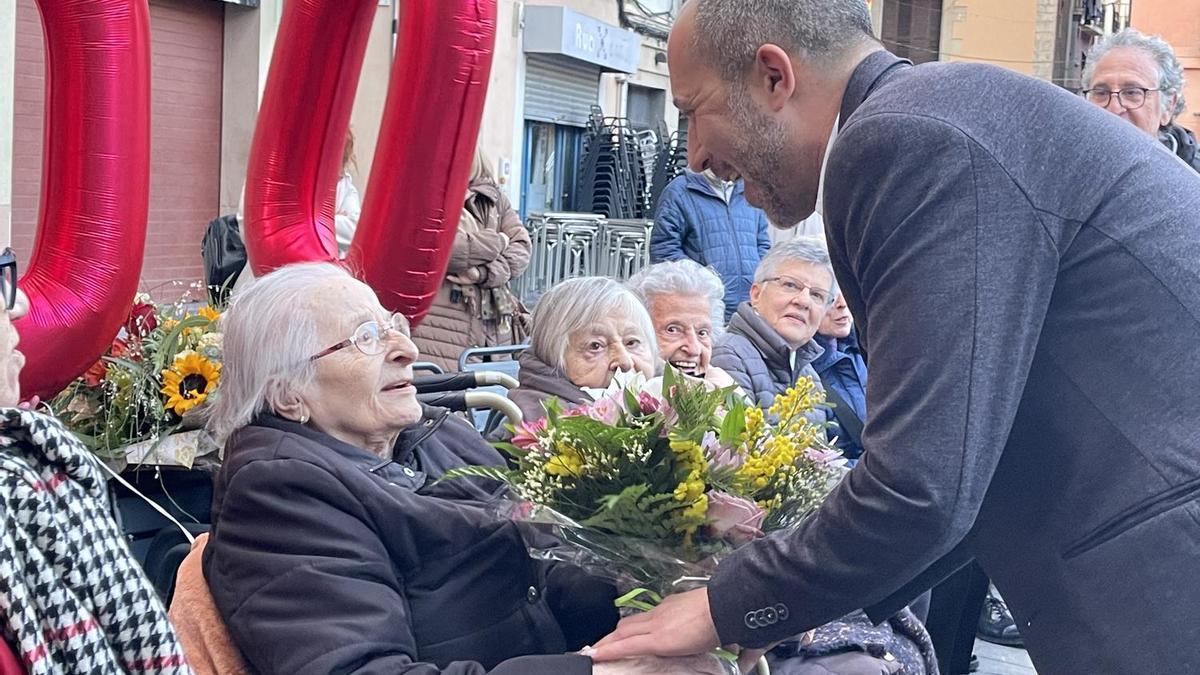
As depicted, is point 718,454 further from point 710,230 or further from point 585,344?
point 710,230

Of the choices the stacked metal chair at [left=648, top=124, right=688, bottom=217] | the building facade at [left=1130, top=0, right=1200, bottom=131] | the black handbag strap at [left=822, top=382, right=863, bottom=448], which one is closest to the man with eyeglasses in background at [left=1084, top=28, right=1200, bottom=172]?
the black handbag strap at [left=822, top=382, right=863, bottom=448]

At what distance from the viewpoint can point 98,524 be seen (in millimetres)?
2285

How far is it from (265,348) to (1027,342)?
166cm

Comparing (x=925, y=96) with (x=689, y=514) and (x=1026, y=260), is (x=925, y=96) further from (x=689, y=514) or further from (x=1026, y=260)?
(x=689, y=514)

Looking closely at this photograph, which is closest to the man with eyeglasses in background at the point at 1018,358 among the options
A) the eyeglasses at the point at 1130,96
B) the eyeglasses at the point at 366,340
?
the eyeglasses at the point at 366,340

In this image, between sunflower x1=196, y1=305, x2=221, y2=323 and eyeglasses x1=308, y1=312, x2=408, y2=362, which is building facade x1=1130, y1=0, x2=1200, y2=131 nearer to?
sunflower x1=196, y1=305, x2=221, y2=323

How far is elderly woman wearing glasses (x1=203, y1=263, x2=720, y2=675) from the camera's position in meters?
2.46

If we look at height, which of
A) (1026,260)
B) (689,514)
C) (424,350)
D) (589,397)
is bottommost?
(424,350)

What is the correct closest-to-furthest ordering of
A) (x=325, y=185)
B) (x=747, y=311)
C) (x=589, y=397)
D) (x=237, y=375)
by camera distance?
(x=237, y=375)
(x=589, y=397)
(x=325, y=185)
(x=747, y=311)

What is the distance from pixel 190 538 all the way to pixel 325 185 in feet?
4.91

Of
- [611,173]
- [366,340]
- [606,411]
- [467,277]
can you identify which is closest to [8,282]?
[366,340]

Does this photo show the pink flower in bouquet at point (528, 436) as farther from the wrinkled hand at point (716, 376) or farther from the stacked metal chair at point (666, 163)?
the stacked metal chair at point (666, 163)

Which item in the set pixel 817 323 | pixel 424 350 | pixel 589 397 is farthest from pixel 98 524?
pixel 424 350

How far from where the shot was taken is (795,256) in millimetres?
5109
